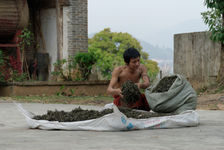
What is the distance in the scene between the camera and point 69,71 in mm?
11555

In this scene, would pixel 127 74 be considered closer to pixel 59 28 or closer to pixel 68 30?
pixel 68 30

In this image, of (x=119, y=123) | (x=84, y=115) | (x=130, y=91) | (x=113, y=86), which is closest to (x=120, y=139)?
(x=119, y=123)

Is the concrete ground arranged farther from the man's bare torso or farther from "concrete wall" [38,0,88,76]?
"concrete wall" [38,0,88,76]

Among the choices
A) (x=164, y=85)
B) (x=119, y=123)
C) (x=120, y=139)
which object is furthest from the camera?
(x=164, y=85)

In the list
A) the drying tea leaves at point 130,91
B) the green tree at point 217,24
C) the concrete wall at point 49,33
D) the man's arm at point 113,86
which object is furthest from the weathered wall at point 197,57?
the drying tea leaves at point 130,91

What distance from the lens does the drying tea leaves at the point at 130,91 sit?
194 inches

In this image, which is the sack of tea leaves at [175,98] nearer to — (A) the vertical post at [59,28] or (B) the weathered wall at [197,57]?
(B) the weathered wall at [197,57]

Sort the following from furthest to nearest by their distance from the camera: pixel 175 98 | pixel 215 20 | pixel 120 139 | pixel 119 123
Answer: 1. pixel 215 20
2. pixel 175 98
3. pixel 119 123
4. pixel 120 139

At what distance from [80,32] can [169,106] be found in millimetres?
8323

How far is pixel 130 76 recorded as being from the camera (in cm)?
538

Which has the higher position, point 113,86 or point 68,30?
point 68,30

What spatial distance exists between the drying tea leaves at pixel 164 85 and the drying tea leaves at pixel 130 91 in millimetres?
264

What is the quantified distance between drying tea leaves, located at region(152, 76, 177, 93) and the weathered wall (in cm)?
685

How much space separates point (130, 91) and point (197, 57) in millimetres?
7802
